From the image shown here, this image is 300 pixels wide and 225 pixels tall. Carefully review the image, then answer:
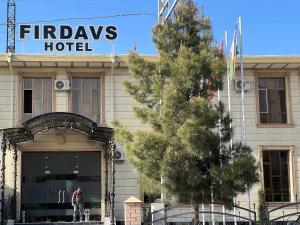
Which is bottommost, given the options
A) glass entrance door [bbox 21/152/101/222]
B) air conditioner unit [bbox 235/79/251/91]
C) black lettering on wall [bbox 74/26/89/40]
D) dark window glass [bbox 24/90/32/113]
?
glass entrance door [bbox 21/152/101/222]

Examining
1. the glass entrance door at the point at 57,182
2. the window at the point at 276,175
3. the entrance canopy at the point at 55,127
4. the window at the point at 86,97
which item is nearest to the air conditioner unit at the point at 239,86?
the window at the point at 276,175

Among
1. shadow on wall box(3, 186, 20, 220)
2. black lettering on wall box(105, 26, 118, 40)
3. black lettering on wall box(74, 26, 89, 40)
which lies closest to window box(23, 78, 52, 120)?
black lettering on wall box(74, 26, 89, 40)

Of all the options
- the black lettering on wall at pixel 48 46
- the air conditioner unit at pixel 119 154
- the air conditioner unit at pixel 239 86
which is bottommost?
the air conditioner unit at pixel 119 154

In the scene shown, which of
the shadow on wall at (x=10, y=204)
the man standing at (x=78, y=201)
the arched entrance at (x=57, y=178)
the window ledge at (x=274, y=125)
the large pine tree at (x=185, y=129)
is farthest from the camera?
the window ledge at (x=274, y=125)

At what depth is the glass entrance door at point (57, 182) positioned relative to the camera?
23.7m

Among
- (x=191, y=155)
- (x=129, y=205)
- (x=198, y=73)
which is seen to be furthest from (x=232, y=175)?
(x=129, y=205)

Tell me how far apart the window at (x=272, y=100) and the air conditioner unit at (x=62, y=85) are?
27.7 ft

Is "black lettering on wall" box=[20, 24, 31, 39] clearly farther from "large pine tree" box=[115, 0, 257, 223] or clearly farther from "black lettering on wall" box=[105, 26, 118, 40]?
"large pine tree" box=[115, 0, 257, 223]

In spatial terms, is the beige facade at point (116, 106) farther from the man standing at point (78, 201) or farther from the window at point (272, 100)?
the man standing at point (78, 201)

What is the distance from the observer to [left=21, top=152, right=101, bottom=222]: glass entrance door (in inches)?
933

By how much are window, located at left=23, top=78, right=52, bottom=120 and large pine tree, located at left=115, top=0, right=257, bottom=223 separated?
8978 mm

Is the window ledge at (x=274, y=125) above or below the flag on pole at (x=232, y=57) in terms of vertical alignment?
below

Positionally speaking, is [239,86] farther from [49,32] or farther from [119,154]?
[49,32]

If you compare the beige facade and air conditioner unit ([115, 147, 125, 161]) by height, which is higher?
the beige facade
